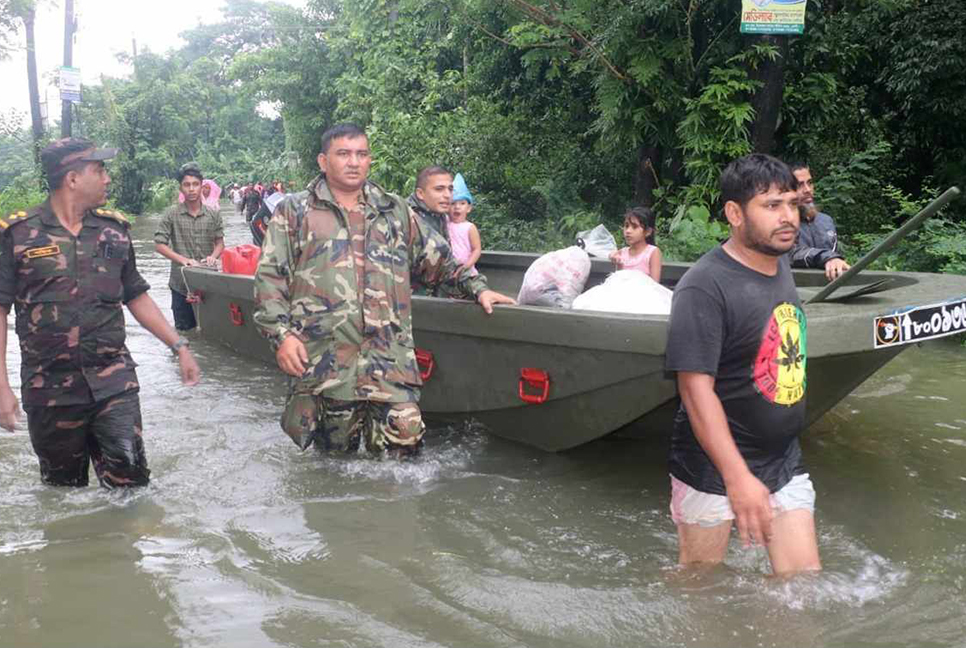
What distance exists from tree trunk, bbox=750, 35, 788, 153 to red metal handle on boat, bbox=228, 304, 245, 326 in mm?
5570

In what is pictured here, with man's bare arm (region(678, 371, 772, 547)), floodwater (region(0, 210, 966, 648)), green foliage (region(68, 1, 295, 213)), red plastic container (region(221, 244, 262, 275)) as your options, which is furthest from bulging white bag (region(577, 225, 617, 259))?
green foliage (region(68, 1, 295, 213))

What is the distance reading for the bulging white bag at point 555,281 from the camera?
5.16m

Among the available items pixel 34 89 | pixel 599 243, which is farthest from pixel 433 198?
pixel 34 89

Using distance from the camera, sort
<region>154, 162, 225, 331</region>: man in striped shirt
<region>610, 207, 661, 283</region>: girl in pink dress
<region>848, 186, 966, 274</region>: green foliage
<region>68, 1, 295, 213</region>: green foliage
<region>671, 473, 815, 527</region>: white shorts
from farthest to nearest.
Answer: <region>68, 1, 295, 213</region>: green foliage
<region>848, 186, 966, 274</region>: green foliage
<region>154, 162, 225, 331</region>: man in striped shirt
<region>610, 207, 661, 283</region>: girl in pink dress
<region>671, 473, 815, 527</region>: white shorts

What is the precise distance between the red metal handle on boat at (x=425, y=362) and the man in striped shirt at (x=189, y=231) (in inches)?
131

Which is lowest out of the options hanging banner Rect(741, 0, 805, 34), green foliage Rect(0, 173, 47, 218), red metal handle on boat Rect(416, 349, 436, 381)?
red metal handle on boat Rect(416, 349, 436, 381)

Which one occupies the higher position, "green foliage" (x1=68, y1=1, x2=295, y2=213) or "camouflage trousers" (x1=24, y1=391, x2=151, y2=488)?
"green foliage" (x1=68, y1=1, x2=295, y2=213)

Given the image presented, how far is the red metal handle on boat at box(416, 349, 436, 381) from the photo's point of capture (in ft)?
16.8

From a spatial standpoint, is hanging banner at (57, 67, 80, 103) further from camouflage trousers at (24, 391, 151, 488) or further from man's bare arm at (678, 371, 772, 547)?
man's bare arm at (678, 371, 772, 547)

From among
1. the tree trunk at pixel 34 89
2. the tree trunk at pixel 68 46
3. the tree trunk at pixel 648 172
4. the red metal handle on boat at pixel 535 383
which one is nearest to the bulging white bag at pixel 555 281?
the red metal handle on boat at pixel 535 383

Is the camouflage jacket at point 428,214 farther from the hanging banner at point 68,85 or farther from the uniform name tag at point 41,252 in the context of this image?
the hanging banner at point 68,85

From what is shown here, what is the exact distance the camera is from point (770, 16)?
27.7 ft

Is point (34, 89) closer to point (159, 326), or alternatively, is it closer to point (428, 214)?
point (428, 214)

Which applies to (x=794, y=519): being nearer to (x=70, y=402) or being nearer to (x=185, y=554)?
(x=185, y=554)
